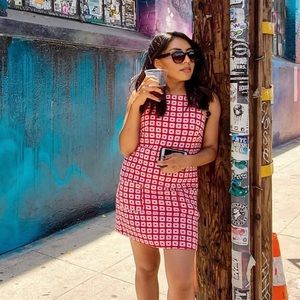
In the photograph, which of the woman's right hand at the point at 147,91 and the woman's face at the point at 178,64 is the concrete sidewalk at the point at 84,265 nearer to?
the woman's right hand at the point at 147,91

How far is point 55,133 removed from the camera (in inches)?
195

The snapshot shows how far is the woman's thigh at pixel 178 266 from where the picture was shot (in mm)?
2342

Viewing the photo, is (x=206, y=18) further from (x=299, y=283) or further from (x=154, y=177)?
(x=299, y=283)

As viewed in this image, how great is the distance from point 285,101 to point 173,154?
1078 centimetres

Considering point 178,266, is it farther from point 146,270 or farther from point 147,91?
point 147,91

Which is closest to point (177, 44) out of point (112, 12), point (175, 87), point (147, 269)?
point (175, 87)

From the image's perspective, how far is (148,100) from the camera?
234 cm

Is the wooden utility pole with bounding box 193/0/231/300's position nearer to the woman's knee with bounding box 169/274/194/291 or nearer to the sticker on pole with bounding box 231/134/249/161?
the sticker on pole with bounding box 231/134/249/161

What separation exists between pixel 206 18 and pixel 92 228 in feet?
11.2

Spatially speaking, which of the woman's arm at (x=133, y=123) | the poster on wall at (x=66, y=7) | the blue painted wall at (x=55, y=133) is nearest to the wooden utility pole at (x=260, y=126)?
the woman's arm at (x=133, y=123)

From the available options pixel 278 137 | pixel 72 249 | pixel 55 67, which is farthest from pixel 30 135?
pixel 278 137

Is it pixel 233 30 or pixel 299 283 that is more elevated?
pixel 233 30

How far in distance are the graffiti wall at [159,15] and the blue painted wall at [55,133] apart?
3.32ft

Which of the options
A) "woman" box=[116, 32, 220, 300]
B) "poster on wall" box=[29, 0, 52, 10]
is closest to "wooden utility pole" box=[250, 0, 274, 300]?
"woman" box=[116, 32, 220, 300]
